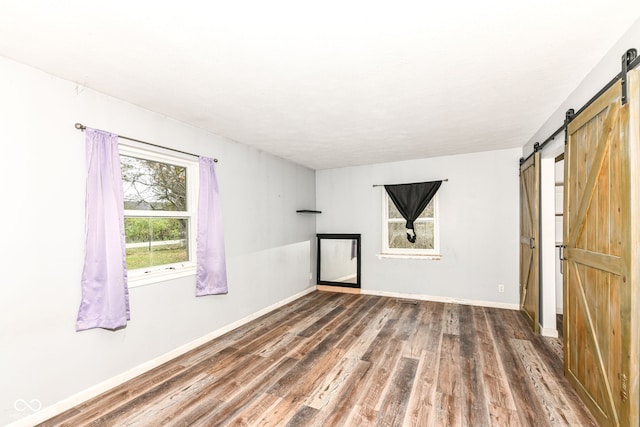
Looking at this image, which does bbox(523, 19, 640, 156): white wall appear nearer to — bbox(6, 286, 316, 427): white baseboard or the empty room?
the empty room

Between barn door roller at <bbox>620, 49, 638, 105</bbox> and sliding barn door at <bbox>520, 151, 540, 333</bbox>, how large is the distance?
1930 millimetres

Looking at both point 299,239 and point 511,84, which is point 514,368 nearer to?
point 511,84

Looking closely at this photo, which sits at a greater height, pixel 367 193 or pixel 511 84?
pixel 511 84

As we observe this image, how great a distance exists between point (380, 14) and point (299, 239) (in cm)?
431

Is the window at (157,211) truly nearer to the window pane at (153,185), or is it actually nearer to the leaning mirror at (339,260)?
the window pane at (153,185)

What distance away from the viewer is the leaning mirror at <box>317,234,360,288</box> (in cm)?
570

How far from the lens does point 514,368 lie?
2.69m

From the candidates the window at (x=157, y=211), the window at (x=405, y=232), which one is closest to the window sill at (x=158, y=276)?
the window at (x=157, y=211)

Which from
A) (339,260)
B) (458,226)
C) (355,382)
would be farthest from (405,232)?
(355,382)

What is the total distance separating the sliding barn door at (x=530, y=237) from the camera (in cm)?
347

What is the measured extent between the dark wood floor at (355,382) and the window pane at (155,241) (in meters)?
1.07

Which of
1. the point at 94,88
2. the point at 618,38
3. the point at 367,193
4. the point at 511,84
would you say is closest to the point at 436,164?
the point at 367,193

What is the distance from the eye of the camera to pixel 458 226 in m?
4.89

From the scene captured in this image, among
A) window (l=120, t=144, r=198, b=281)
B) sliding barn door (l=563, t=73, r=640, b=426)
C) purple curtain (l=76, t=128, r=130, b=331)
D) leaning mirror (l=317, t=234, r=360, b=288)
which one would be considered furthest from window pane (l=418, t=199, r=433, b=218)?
purple curtain (l=76, t=128, r=130, b=331)
